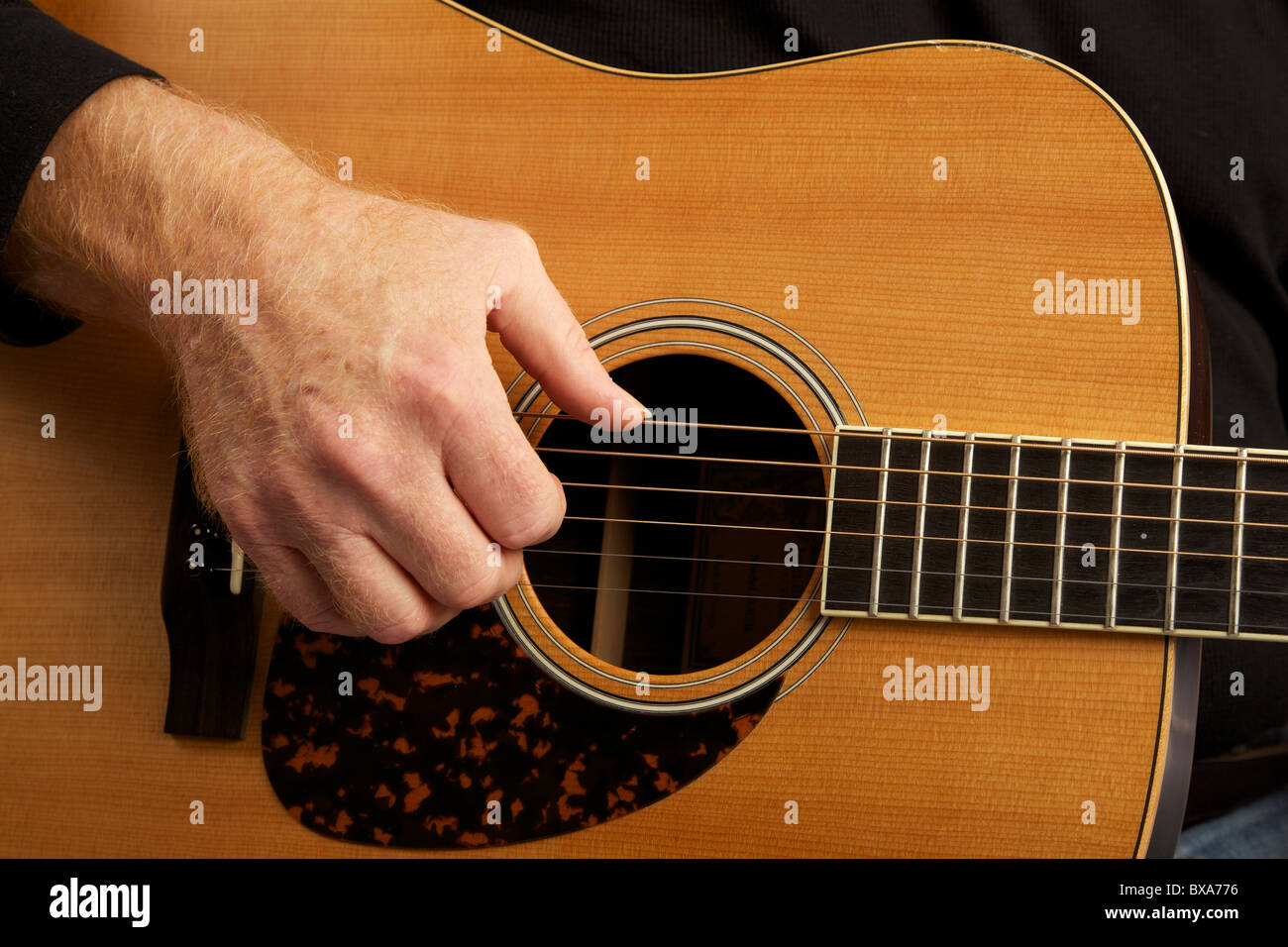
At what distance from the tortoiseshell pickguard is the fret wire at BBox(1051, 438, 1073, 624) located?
29 cm

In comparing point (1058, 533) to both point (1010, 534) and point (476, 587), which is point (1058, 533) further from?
point (476, 587)

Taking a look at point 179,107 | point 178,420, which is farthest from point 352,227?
point 178,420

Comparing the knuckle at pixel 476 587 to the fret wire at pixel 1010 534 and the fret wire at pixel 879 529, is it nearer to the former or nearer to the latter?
the fret wire at pixel 879 529

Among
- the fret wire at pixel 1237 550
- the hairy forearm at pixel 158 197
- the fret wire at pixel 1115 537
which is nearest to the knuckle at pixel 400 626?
the hairy forearm at pixel 158 197

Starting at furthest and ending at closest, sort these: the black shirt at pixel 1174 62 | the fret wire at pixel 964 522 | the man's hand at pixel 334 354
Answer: the black shirt at pixel 1174 62 < the fret wire at pixel 964 522 < the man's hand at pixel 334 354

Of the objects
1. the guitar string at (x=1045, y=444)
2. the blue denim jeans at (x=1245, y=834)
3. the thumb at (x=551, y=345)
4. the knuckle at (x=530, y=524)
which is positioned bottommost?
the blue denim jeans at (x=1245, y=834)

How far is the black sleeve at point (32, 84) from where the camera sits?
2.71 feet

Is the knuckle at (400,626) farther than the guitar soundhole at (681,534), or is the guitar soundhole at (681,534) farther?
the guitar soundhole at (681,534)

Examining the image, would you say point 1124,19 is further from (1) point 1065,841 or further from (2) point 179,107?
(2) point 179,107

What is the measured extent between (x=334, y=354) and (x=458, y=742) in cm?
43

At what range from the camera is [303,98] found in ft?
3.29

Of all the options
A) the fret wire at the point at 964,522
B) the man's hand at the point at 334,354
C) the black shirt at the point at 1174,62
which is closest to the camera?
the man's hand at the point at 334,354

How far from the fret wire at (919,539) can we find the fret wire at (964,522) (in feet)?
0.11

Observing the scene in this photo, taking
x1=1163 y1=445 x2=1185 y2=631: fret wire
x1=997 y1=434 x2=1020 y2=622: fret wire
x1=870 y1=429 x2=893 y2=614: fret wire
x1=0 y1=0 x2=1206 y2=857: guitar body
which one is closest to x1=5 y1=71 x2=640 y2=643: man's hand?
x1=0 y1=0 x2=1206 y2=857: guitar body
